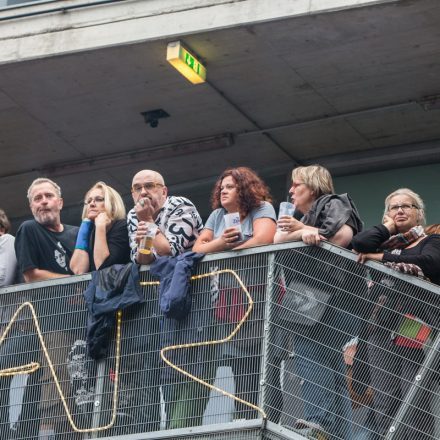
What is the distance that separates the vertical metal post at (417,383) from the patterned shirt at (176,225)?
2.26 m

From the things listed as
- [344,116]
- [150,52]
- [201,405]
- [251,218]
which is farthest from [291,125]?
[201,405]

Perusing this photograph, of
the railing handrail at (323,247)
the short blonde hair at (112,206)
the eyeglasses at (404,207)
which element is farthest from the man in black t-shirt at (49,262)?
the eyeglasses at (404,207)

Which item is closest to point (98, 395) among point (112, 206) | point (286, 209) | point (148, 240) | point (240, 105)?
point (148, 240)

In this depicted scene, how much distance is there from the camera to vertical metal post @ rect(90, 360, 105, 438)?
34.7 feet

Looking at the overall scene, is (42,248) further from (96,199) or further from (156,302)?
(156,302)

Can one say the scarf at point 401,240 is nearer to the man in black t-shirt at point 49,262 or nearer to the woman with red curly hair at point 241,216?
the woman with red curly hair at point 241,216

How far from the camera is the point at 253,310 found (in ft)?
33.4

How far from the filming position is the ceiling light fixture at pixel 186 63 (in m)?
14.2

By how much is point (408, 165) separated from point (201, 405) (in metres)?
7.19

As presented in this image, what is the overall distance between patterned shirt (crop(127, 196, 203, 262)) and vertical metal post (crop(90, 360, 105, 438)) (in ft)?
3.07

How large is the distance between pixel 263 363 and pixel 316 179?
162 cm

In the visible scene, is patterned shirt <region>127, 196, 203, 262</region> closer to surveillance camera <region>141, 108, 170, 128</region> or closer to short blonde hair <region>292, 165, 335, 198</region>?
short blonde hair <region>292, 165, 335, 198</region>

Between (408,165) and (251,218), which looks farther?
(408,165)

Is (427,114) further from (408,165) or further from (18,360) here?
(18,360)
